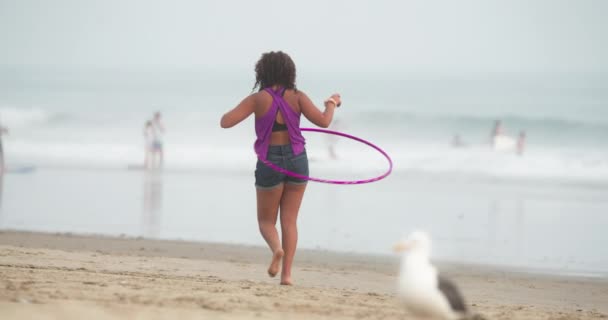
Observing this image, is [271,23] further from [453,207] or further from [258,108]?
[258,108]

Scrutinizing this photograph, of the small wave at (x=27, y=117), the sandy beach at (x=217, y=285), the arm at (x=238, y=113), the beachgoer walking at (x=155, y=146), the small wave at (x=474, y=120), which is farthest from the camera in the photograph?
the small wave at (x=474, y=120)

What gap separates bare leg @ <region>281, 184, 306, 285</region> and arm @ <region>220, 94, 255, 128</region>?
64cm

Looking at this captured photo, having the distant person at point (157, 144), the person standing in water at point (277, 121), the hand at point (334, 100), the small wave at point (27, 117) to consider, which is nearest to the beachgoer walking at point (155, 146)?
the distant person at point (157, 144)

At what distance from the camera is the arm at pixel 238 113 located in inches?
274

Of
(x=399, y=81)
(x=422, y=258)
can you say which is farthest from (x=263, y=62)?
(x=399, y=81)

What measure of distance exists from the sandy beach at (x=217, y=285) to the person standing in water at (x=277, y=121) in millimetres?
683

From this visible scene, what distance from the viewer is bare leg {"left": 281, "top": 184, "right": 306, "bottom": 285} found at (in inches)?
290

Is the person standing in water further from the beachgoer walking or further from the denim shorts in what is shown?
the beachgoer walking

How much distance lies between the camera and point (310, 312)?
591 cm

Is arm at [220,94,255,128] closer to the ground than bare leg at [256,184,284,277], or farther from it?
farther from it

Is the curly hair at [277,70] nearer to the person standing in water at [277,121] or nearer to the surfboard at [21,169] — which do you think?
the person standing in water at [277,121]

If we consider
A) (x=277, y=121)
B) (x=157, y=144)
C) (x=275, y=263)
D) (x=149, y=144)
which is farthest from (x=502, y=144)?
(x=275, y=263)

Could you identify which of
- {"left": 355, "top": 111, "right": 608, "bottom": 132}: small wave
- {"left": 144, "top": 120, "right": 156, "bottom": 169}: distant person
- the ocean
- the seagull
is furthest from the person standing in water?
{"left": 355, "top": 111, "right": 608, "bottom": 132}: small wave

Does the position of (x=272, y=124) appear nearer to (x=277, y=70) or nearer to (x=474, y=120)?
(x=277, y=70)
